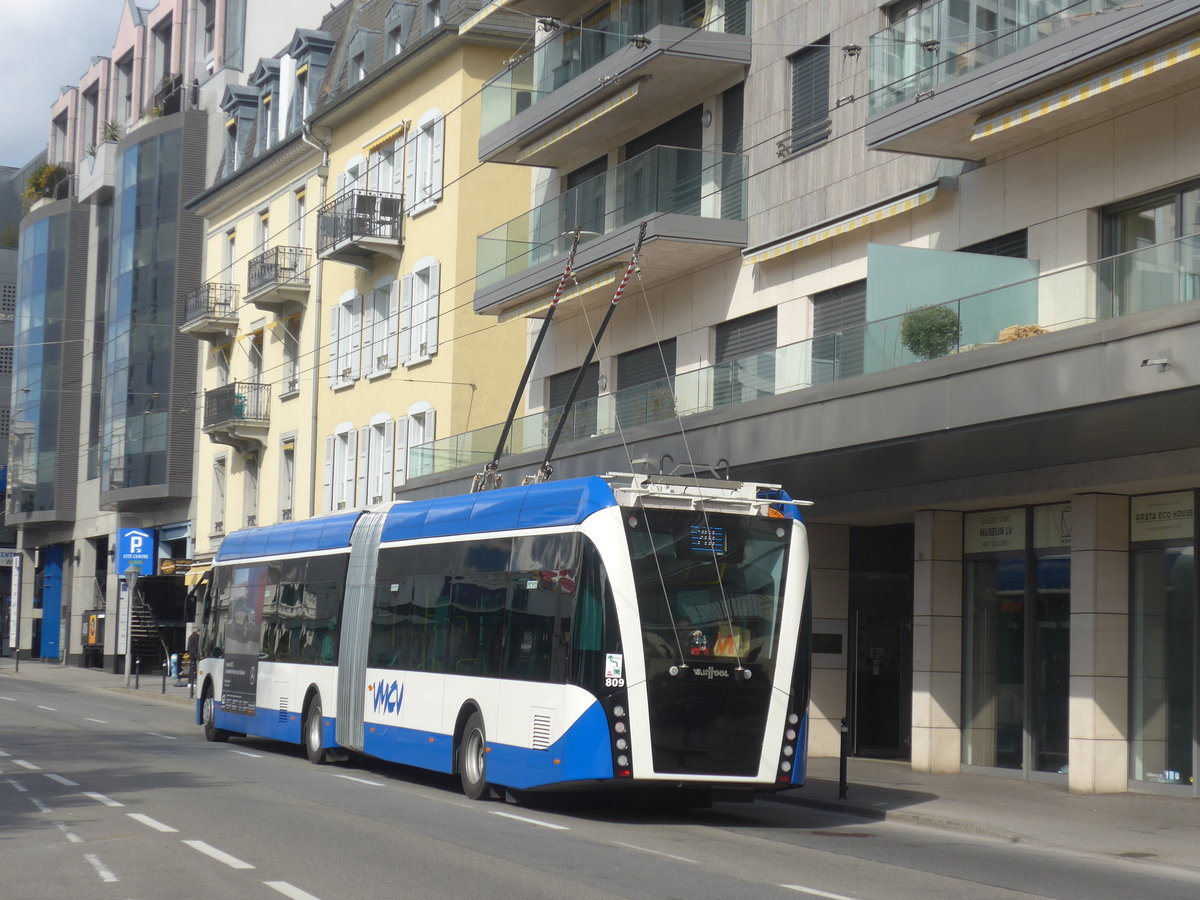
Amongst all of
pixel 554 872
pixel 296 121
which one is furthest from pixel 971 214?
pixel 296 121

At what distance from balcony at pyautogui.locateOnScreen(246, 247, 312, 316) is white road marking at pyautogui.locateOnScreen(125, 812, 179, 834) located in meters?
32.7

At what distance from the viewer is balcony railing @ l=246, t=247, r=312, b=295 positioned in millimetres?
47031

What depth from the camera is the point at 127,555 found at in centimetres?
5219

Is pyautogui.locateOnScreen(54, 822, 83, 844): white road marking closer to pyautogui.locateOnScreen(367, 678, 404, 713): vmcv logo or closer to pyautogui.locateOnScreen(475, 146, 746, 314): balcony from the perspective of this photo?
pyautogui.locateOnScreen(367, 678, 404, 713): vmcv logo

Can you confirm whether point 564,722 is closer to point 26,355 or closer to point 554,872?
point 554,872

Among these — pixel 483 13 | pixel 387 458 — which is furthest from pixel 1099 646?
pixel 387 458

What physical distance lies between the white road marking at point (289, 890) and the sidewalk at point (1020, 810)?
297 inches

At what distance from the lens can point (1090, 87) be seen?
60.2ft

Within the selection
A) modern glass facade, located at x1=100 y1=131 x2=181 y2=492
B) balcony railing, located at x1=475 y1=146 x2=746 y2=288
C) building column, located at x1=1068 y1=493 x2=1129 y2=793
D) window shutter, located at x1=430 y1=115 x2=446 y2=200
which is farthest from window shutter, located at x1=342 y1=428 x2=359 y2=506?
building column, located at x1=1068 y1=493 x2=1129 y2=793

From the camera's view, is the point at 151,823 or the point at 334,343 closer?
the point at 151,823

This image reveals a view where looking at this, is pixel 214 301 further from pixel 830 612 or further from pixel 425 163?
pixel 830 612

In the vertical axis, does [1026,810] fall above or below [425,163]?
below

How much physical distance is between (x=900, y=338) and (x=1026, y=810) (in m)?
5.56

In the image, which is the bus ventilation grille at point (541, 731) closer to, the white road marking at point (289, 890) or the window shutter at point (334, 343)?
the white road marking at point (289, 890)
